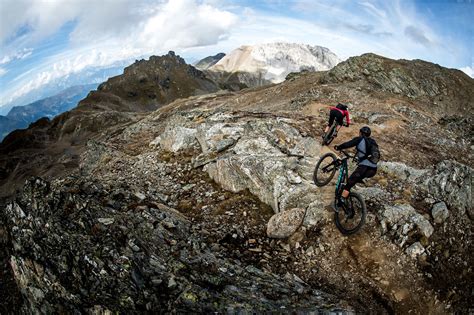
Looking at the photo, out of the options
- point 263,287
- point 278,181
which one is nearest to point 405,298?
point 263,287

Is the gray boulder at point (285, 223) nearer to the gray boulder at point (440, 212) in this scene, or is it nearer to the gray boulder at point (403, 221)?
the gray boulder at point (403, 221)

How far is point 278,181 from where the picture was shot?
52.7 feet

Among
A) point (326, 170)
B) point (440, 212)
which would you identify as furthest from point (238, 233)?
point (440, 212)

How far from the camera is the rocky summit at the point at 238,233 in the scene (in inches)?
384

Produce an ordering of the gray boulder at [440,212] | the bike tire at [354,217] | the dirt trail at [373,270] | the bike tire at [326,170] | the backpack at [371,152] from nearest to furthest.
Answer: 1. the dirt trail at [373,270]
2. the bike tire at [354,217]
3. the backpack at [371,152]
4. the gray boulder at [440,212]
5. the bike tire at [326,170]

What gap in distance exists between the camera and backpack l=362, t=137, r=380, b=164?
12570 mm

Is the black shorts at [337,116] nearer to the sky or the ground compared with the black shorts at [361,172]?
nearer to the sky

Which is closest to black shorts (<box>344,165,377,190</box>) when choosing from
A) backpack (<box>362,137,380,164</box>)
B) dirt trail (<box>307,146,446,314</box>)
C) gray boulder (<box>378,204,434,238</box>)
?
backpack (<box>362,137,380,164</box>)

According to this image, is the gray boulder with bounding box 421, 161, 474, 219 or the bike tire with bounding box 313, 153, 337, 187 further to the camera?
the gray boulder with bounding box 421, 161, 474, 219

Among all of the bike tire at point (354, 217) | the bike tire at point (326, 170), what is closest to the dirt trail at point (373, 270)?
the bike tire at point (354, 217)

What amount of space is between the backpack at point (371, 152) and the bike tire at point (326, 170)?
1.97m

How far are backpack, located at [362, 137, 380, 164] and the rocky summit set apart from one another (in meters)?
2.88

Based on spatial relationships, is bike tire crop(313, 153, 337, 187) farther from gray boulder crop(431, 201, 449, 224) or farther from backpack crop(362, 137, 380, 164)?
gray boulder crop(431, 201, 449, 224)

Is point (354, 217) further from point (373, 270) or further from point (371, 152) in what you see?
point (371, 152)
